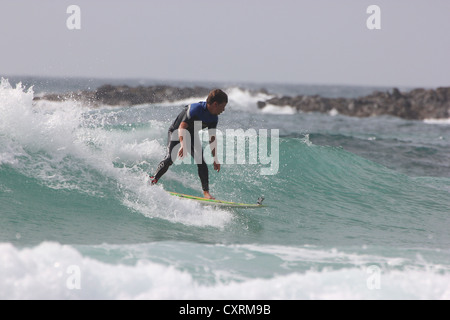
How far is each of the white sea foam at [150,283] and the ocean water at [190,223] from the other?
14 mm

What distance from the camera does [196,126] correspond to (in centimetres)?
→ 682

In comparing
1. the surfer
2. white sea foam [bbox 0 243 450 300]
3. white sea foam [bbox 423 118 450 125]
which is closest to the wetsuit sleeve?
the surfer

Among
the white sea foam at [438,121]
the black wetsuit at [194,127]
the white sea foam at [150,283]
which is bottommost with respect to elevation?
the white sea foam at [150,283]

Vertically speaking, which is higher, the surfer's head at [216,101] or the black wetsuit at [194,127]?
the surfer's head at [216,101]

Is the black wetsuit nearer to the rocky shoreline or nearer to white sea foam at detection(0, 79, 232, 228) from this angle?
white sea foam at detection(0, 79, 232, 228)

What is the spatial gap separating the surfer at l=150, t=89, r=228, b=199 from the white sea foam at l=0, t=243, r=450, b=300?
2.09m

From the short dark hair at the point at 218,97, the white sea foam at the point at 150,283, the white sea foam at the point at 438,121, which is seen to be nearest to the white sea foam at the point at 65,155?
the short dark hair at the point at 218,97

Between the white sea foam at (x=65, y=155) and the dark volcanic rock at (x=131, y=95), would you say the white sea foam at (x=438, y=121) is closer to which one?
the dark volcanic rock at (x=131, y=95)

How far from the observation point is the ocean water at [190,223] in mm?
4750

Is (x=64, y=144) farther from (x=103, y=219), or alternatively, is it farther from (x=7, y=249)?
(x=7, y=249)

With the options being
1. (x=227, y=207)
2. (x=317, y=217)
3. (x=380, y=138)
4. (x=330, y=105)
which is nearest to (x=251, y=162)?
(x=317, y=217)

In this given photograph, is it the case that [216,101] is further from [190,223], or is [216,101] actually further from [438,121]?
[438,121]

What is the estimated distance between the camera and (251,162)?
1077cm

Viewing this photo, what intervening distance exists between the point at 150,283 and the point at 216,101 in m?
2.79
